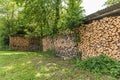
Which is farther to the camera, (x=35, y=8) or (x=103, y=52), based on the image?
(x=35, y=8)

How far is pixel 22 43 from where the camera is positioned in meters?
23.8

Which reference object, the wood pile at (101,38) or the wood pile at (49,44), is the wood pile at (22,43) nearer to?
the wood pile at (49,44)

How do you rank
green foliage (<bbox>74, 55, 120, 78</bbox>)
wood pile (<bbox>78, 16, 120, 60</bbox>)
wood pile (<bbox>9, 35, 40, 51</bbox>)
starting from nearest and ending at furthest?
green foliage (<bbox>74, 55, 120, 78</bbox>), wood pile (<bbox>78, 16, 120, 60</bbox>), wood pile (<bbox>9, 35, 40, 51</bbox>)

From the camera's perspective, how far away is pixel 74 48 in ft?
35.0

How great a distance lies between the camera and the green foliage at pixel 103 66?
6.23 metres

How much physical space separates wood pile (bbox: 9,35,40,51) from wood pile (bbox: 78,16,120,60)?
48.8ft

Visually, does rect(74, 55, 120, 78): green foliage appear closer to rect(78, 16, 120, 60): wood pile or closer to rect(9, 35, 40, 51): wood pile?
rect(78, 16, 120, 60): wood pile

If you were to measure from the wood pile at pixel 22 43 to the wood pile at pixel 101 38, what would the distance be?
14865 mm

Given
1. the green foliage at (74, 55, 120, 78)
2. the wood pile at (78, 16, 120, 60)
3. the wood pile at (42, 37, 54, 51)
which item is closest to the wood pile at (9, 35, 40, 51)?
the wood pile at (42, 37, 54, 51)

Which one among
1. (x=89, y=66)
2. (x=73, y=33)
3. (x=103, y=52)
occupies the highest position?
(x=73, y=33)


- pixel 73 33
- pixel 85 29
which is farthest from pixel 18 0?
pixel 85 29

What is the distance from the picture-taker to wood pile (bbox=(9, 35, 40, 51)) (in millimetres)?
23578

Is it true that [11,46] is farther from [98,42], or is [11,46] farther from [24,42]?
[98,42]

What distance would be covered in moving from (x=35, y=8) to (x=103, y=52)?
7.31 meters
